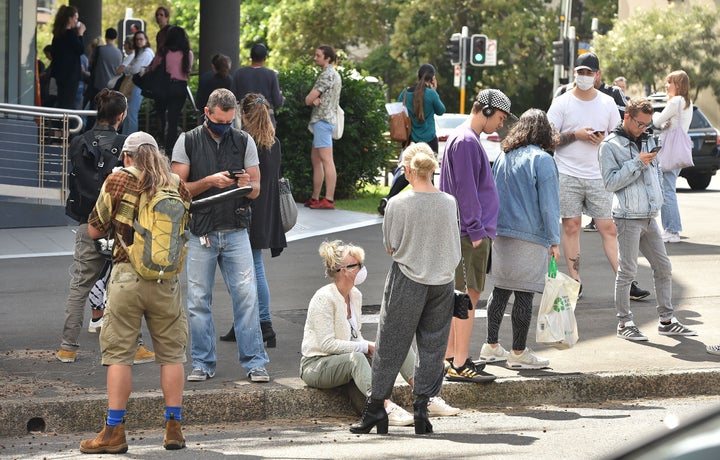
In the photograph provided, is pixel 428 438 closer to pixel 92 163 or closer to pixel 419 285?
pixel 419 285

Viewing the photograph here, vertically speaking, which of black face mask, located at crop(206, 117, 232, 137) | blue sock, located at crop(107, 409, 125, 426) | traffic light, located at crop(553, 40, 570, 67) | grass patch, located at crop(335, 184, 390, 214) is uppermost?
traffic light, located at crop(553, 40, 570, 67)

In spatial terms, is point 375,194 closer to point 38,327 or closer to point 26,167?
point 26,167

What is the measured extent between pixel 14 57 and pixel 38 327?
7.67m

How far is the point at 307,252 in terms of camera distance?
13.4 meters

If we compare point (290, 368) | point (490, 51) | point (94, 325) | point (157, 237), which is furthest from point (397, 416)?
point (490, 51)

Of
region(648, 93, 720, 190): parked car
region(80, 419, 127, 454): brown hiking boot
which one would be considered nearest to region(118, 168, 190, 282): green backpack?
region(80, 419, 127, 454): brown hiking boot

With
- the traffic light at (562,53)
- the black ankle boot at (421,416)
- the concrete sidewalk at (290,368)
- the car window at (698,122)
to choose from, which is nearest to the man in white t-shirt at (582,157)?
the concrete sidewalk at (290,368)

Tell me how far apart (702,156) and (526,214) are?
15213 mm

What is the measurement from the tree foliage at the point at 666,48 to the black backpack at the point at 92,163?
1490 inches

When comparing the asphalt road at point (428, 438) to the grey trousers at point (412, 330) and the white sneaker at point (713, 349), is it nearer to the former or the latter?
the grey trousers at point (412, 330)

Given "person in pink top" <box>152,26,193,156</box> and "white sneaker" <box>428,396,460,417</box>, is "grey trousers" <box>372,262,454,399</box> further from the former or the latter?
"person in pink top" <box>152,26,193,156</box>

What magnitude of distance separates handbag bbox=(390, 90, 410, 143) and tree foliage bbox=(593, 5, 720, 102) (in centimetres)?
3026

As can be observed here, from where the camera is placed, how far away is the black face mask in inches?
299

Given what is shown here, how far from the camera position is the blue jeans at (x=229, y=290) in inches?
302
